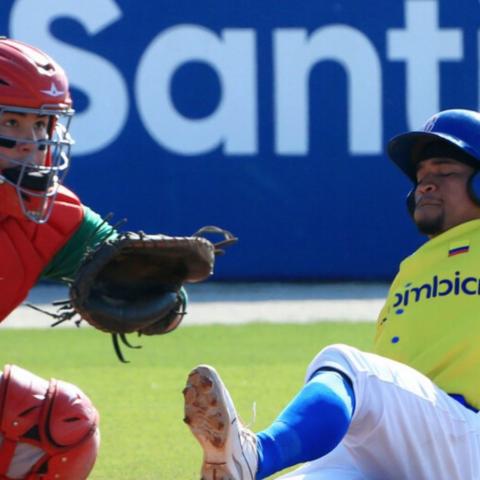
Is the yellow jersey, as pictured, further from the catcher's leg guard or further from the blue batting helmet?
the catcher's leg guard

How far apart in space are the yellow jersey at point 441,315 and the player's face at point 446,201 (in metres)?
0.04

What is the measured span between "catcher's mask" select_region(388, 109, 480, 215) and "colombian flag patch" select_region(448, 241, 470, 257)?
0.50ft

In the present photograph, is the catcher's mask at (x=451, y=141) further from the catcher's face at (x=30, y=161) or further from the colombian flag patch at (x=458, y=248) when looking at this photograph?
the catcher's face at (x=30, y=161)

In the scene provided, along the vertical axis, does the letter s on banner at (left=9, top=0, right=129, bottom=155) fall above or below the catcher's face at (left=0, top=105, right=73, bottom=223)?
below

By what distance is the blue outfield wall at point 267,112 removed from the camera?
12016 millimetres

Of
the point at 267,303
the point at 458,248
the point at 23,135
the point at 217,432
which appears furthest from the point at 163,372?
the point at 217,432

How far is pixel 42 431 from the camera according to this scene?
4555 millimetres

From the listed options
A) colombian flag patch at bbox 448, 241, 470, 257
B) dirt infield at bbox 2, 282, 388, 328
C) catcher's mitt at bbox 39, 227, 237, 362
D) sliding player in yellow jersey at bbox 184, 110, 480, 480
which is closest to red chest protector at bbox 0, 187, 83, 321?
catcher's mitt at bbox 39, 227, 237, 362

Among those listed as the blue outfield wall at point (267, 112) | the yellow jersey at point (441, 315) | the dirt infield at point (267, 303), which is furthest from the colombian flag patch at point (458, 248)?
the blue outfield wall at point (267, 112)

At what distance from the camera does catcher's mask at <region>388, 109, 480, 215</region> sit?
495cm

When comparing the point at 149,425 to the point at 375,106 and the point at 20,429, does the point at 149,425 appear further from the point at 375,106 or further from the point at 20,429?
the point at 375,106

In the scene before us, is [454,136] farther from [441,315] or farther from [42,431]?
[42,431]

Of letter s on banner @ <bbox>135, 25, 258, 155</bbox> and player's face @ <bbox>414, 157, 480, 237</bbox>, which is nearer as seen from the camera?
player's face @ <bbox>414, 157, 480, 237</bbox>

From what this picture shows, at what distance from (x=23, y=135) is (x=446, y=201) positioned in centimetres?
138
